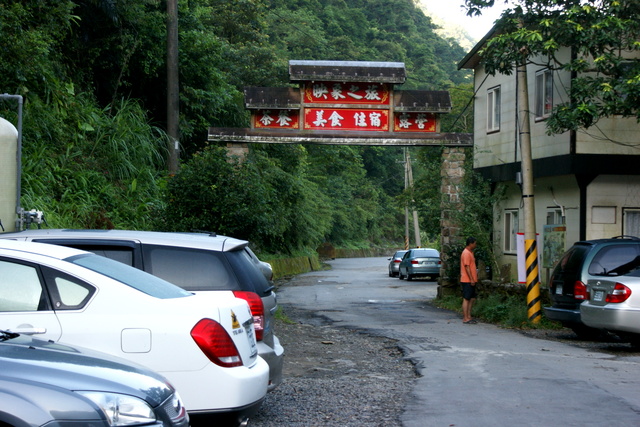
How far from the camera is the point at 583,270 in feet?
42.5

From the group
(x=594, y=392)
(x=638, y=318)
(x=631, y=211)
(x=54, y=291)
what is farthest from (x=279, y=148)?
(x=54, y=291)

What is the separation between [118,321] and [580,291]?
9248 millimetres

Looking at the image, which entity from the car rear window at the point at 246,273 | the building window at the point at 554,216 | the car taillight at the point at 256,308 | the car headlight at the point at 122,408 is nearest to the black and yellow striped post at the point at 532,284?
the building window at the point at 554,216

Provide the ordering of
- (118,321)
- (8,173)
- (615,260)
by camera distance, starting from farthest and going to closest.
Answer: (615,260) < (8,173) < (118,321)

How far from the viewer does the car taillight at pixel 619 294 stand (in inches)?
471

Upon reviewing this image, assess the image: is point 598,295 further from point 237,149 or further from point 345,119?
point 237,149

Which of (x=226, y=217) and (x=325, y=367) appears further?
(x=226, y=217)

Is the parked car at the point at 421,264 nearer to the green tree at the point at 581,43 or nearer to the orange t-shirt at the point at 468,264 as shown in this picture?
the orange t-shirt at the point at 468,264

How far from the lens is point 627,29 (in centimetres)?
1527

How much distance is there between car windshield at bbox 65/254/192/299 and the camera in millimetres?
5691

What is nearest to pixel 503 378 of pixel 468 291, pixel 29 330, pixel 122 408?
pixel 29 330

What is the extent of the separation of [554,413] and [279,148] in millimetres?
29825

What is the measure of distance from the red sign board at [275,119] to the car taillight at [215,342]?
50.1ft

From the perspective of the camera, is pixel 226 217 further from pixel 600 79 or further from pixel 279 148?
pixel 279 148
